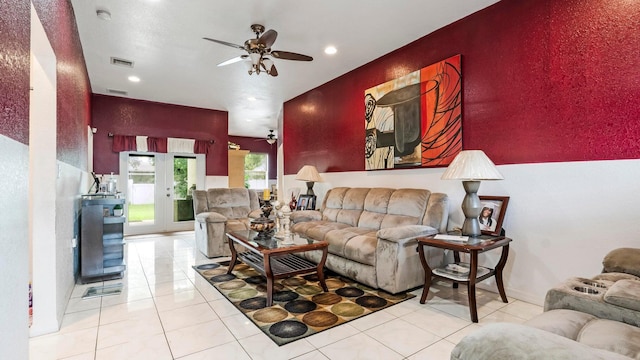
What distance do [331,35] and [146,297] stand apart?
3483 millimetres

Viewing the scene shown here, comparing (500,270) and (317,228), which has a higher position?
(317,228)

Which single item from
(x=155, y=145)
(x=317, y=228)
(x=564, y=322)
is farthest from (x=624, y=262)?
(x=155, y=145)

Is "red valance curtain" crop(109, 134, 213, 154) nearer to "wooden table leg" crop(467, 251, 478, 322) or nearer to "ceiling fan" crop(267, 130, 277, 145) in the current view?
"ceiling fan" crop(267, 130, 277, 145)

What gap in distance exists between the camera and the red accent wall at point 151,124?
6.08 metres

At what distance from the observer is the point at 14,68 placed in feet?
4.44

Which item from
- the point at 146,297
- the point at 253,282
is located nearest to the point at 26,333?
the point at 146,297

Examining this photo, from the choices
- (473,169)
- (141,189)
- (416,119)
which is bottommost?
(141,189)

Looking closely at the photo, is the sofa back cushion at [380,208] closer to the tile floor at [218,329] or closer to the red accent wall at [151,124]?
the tile floor at [218,329]

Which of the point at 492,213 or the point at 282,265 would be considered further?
the point at 282,265

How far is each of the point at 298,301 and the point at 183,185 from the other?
17.3 ft

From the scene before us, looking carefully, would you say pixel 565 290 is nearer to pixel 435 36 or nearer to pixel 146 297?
pixel 435 36

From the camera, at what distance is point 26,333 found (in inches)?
56.5

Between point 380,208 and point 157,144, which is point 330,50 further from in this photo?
point 157,144

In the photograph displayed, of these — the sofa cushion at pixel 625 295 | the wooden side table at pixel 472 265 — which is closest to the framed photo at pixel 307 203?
the wooden side table at pixel 472 265
